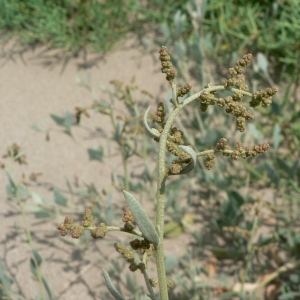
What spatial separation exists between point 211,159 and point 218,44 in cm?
161

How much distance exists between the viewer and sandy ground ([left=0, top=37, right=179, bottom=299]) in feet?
5.51

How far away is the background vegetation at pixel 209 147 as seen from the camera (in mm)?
1556

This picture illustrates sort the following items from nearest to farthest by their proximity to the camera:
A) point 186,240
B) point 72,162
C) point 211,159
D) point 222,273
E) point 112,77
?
point 211,159 < point 222,273 < point 186,240 < point 72,162 < point 112,77

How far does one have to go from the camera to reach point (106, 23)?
8.14 ft

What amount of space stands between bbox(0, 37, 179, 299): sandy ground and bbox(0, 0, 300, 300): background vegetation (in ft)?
0.25

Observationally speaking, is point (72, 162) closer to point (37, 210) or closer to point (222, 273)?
point (37, 210)

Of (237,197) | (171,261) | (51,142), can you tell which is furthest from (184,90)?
(51,142)

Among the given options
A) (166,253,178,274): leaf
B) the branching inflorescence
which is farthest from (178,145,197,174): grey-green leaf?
(166,253,178,274): leaf

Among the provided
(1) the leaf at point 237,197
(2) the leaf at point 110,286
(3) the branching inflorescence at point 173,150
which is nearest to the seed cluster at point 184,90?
(3) the branching inflorescence at point 173,150

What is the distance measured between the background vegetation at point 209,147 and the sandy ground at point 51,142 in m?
0.08

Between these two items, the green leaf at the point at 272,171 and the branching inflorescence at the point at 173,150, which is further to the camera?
the green leaf at the point at 272,171

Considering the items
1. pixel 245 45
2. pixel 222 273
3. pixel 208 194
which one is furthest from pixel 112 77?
pixel 222 273

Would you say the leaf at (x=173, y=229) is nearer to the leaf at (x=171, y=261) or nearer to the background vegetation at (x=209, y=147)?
the background vegetation at (x=209, y=147)

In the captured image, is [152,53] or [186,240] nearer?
[186,240]
